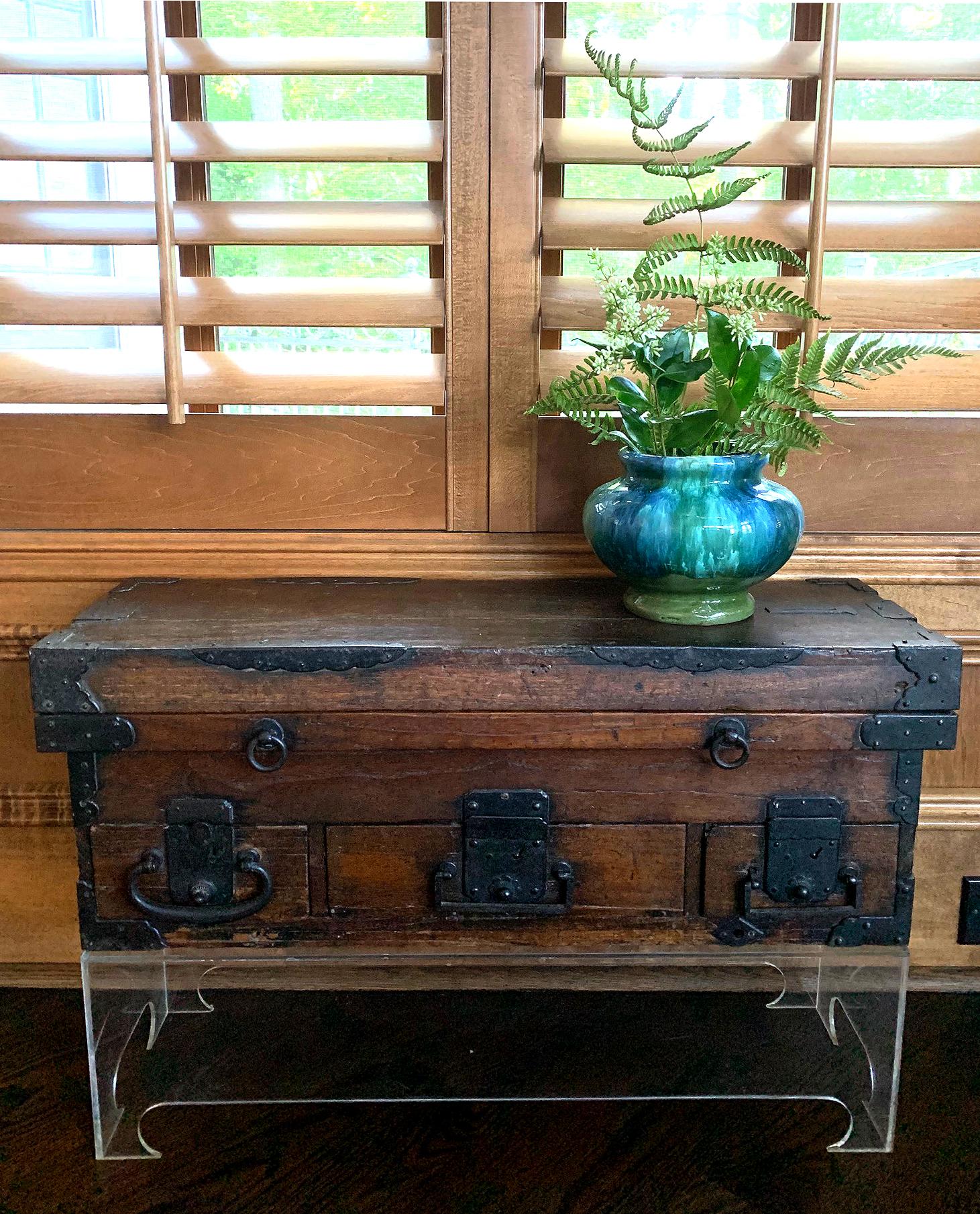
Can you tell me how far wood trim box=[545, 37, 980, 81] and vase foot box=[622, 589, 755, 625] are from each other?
0.76 metres

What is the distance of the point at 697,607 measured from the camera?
165 cm

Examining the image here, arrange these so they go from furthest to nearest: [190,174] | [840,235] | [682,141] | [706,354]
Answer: [190,174] → [840,235] → [706,354] → [682,141]

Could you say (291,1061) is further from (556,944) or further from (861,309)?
(861,309)

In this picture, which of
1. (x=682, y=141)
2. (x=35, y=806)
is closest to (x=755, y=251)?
(x=682, y=141)

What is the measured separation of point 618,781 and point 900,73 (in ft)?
3.67

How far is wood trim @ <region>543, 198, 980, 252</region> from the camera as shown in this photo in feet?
5.73

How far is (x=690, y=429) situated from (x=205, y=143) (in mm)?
833

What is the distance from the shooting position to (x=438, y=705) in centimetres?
156

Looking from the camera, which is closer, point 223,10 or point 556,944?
point 556,944

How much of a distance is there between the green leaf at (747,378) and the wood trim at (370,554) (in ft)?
1.44

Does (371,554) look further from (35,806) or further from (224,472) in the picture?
(35,806)

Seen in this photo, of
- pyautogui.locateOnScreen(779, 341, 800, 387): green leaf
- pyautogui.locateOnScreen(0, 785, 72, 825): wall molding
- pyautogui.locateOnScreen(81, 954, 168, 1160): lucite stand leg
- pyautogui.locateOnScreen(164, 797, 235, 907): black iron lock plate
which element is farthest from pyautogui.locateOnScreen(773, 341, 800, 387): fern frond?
pyautogui.locateOnScreen(0, 785, 72, 825): wall molding

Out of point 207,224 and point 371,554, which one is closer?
point 207,224

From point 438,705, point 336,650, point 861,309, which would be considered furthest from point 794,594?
point 336,650
